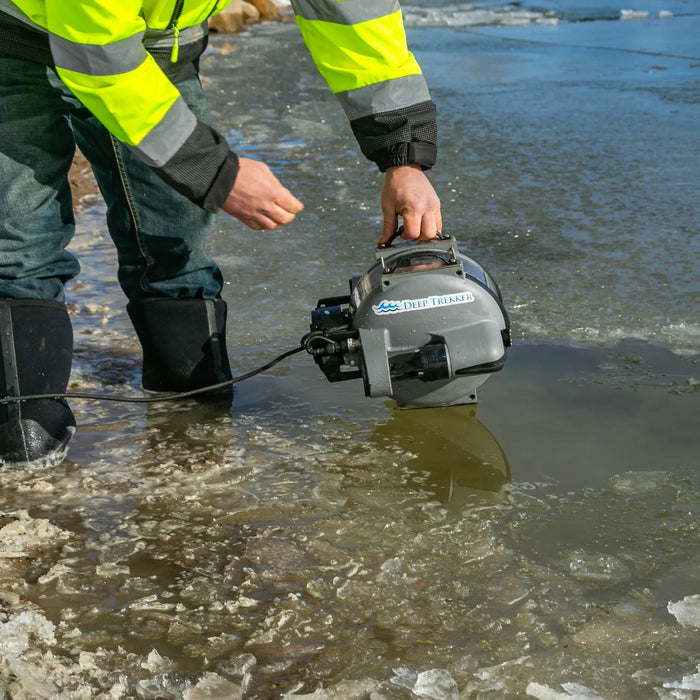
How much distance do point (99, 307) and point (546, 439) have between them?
1.66 m

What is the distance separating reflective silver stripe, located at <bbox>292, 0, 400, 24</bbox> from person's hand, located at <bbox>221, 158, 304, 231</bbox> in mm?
395

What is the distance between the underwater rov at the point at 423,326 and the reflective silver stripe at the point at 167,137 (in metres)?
0.54

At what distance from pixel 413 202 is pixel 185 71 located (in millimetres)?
700

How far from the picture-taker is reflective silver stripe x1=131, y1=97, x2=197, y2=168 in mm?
2049

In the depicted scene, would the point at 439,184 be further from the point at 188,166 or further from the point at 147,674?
the point at 147,674

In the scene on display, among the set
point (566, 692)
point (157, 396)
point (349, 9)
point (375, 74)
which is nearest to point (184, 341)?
point (157, 396)

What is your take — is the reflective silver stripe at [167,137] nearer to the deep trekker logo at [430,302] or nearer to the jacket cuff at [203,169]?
the jacket cuff at [203,169]

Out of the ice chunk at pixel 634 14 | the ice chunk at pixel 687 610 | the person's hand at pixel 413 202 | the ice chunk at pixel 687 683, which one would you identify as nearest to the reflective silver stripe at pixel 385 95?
the person's hand at pixel 413 202

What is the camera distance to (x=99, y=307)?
340 cm

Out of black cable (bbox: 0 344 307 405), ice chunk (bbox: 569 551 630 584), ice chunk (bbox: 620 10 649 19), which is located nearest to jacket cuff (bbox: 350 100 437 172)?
black cable (bbox: 0 344 307 405)

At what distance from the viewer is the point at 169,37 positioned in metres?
2.34

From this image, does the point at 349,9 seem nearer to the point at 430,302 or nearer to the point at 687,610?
the point at 430,302

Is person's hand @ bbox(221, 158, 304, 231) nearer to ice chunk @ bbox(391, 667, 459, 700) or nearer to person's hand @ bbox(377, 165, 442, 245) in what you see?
person's hand @ bbox(377, 165, 442, 245)

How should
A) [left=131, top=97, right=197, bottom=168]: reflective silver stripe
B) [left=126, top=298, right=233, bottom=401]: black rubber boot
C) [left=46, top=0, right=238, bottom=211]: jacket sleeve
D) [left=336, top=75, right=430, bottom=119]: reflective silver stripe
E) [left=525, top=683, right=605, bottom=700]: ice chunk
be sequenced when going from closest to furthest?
[left=525, top=683, right=605, bottom=700]: ice chunk → [left=46, top=0, right=238, bottom=211]: jacket sleeve → [left=131, top=97, right=197, bottom=168]: reflective silver stripe → [left=336, top=75, right=430, bottom=119]: reflective silver stripe → [left=126, top=298, right=233, bottom=401]: black rubber boot
